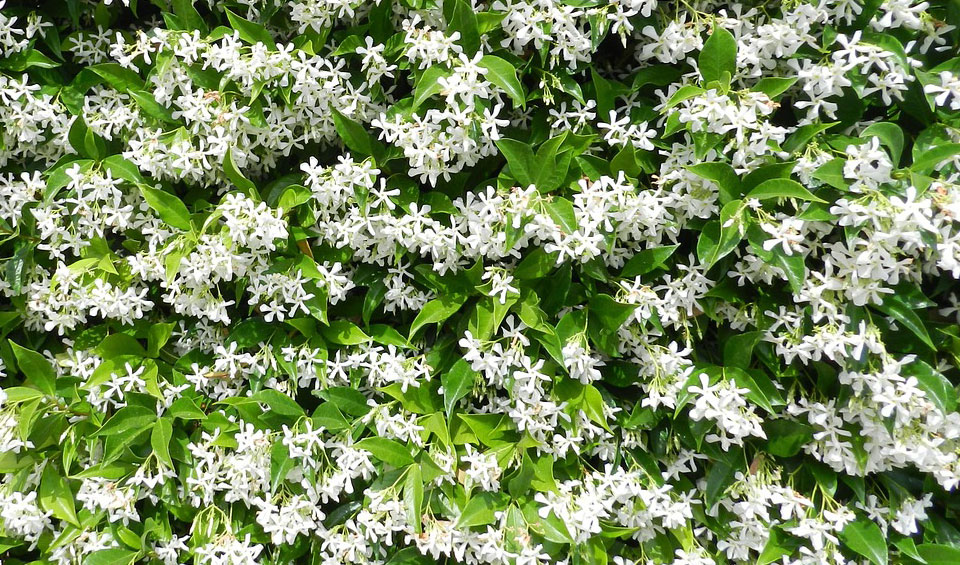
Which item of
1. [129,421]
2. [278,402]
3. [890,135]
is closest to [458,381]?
[278,402]

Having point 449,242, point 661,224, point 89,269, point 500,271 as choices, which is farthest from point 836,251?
point 89,269

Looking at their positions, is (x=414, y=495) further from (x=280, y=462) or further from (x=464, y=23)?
(x=464, y=23)

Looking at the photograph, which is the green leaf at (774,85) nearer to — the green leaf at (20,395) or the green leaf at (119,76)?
the green leaf at (119,76)

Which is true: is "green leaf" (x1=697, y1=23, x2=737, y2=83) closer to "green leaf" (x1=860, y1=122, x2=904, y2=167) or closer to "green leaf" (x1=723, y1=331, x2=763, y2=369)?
"green leaf" (x1=860, y1=122, x2=904, y2=167)

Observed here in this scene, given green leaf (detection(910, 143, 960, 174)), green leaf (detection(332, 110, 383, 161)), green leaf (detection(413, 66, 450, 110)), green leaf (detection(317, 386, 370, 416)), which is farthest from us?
green leaf (detection(317, 386, 370, 416))

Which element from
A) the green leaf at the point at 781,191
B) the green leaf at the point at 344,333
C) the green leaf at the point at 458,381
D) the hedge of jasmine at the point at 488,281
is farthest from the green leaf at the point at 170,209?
the green leaf at the point at 781,191

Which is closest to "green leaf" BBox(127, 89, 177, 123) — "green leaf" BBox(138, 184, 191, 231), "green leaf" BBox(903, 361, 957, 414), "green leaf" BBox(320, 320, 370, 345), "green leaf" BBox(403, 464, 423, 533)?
"green leaf" BBox(138, 184, 191, 231)
